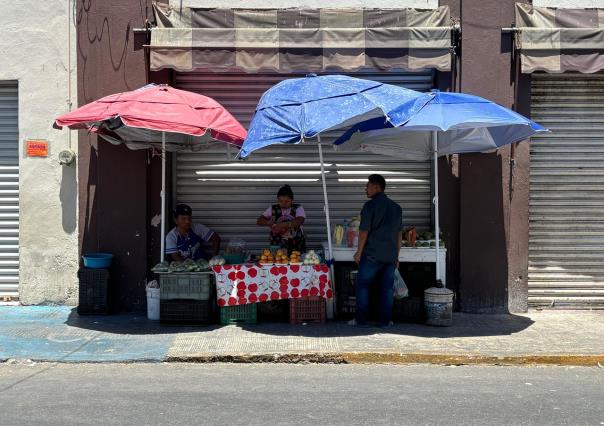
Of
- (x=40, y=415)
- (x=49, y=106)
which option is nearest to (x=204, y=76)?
(x=49, y=106)

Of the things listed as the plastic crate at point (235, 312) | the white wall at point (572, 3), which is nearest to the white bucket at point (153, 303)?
the plastic crate at point (235, 312)

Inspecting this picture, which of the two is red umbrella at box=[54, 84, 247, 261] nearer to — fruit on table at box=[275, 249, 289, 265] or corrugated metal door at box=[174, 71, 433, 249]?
corrugated metal door at box=[174, 71, 433, 249]

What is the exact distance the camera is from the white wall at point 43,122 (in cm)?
961

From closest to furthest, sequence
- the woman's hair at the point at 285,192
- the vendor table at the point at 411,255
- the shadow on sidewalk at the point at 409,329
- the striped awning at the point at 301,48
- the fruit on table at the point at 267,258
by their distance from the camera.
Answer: the shadow on sidewalk at the point at 409,329
the fruit on table at the point at 267,258
the vendor table at the point at 411,255
the striped awning at the point at 301,48
the woman's hair at the point at 285,192

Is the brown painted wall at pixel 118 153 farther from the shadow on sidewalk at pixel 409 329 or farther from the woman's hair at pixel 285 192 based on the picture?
the shadow on sidewalk at pixel 409 329

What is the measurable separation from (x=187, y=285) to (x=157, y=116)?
2231 millimetres

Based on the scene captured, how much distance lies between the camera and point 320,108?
7.80m

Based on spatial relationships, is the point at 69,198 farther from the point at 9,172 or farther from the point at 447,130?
the point at 447,130

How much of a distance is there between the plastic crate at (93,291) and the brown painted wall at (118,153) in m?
0.41

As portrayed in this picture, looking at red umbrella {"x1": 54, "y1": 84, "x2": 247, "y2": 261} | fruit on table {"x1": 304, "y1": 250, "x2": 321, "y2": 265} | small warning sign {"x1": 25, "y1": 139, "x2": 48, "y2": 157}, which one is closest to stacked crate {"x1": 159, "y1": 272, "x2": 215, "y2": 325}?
red umbrella {"x1": 54, "y1": 84, "x2": 247, "y2": 261}

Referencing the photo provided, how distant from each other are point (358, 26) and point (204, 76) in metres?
2.43

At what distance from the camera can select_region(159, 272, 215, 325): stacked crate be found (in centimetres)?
852

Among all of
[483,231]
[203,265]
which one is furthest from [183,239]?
[483,231]

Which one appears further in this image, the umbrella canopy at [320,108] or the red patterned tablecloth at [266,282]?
the red patterned tablecloth at [266,282]
